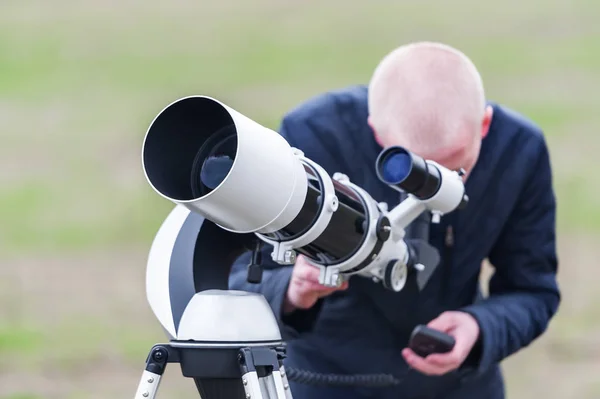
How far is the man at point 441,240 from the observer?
2.20m

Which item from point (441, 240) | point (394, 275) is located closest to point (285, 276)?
point (394, 275)

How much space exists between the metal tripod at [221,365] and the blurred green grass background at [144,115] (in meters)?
2.93

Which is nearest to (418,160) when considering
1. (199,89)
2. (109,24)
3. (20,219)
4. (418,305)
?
(418,305)

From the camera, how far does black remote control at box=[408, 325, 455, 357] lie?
7.14ft

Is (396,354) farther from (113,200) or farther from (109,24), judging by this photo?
(109,24)

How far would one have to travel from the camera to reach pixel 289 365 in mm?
2479

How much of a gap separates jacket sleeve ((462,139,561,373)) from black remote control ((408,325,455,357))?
15 cm

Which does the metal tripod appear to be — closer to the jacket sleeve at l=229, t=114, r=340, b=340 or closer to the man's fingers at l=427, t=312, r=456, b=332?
the jacket sleeve at l=229, t=114, r=340, b=340

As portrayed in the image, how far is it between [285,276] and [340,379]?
30 centimetres

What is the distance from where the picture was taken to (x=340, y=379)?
233 cm

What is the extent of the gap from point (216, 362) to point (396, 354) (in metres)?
0.90

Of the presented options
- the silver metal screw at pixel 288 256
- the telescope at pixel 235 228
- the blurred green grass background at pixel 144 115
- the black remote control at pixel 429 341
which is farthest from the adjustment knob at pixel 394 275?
the blurred green grass background at pixel 144 115

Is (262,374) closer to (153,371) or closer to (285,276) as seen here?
(153,371)

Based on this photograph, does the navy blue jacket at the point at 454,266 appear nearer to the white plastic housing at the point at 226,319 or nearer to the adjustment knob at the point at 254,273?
the adjustment knob at the point at 254,273
